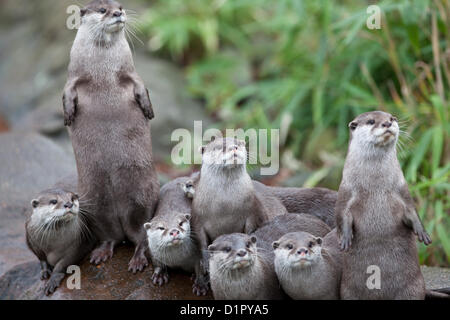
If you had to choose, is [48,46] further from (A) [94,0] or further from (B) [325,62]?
(A) [94,0]

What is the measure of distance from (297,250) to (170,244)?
0.75 m

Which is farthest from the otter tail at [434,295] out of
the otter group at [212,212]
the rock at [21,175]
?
the rock at [21,175]

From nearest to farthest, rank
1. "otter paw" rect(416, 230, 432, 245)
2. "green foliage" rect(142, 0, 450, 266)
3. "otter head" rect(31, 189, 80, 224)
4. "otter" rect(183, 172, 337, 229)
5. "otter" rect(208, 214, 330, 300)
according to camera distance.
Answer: "otter paw" rect(416, 230, 432, 245) < "otter" rect(208, 214, 330, 300) < "otter head" rect(31, 189, 80, 224) < "otter" rect(183, 172, 337, 229) < "green foliage" rect(142, 0, 450, 266)

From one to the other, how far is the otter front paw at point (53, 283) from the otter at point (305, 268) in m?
1.28

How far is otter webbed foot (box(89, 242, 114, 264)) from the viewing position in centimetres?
412

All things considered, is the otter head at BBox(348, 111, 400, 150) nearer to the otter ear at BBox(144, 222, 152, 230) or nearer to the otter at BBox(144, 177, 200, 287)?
the otter at BBox(144, 177, 200, 287)

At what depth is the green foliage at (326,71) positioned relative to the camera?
5.44 meters

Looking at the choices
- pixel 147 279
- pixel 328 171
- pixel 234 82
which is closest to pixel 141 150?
pixel 147 279

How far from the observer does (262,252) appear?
3701mm

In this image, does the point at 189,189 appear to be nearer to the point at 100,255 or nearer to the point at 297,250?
the point at 100,255

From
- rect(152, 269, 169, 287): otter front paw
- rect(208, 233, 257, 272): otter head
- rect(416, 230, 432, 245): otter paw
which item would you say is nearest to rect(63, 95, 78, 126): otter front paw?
rect(152, 269, 169, 287): otter front paw

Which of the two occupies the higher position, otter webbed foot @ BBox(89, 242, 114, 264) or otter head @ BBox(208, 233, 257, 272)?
otter head @ BBox(208, 233, 257, 272)

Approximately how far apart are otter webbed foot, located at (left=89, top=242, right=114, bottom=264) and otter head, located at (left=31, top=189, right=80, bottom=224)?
12.7 inches

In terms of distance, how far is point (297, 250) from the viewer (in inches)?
132
